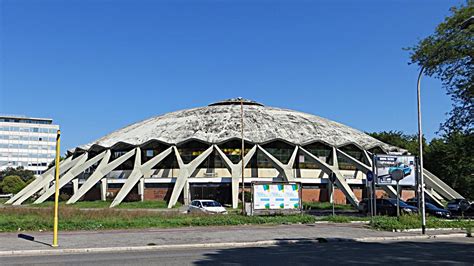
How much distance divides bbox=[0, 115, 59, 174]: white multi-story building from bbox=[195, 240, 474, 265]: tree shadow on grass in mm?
145506

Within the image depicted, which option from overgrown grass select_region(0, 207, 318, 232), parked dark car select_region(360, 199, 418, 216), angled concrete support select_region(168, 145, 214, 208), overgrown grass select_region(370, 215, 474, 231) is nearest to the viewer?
overgrown grass select_region(0, 207, 318, 232)

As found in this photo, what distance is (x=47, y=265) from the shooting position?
11.8 meters

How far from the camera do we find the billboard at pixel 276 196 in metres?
30.5

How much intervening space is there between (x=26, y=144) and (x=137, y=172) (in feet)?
402

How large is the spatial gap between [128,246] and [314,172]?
3937cm

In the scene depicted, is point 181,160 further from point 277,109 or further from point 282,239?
point 282,239

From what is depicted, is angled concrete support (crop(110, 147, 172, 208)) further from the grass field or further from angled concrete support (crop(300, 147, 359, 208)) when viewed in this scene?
the grass field

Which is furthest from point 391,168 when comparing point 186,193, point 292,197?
point 186,193

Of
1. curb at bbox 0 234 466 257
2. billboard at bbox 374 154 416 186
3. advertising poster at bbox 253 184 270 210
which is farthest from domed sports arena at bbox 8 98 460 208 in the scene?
curb at bbox 0 234 466 257

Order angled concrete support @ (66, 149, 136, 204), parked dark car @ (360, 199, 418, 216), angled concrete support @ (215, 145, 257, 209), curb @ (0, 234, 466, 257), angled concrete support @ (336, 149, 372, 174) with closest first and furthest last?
curb @ (0, 234, 466, 257), parked dark car @ (360, 199, 418, 216), angled concrete support @ (215, 145, 257, 209), angled concrete support @ (66, 149, 136, 204), angled concrete support @ (336, 149, 372, 174)

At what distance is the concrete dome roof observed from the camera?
176 ft

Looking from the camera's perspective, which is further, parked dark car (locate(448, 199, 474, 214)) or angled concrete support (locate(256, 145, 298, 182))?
angled concrete support (locate(256, 145, 298, 182))

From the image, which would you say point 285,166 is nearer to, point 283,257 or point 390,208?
point 390,208

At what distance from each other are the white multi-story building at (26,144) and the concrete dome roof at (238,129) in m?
100
